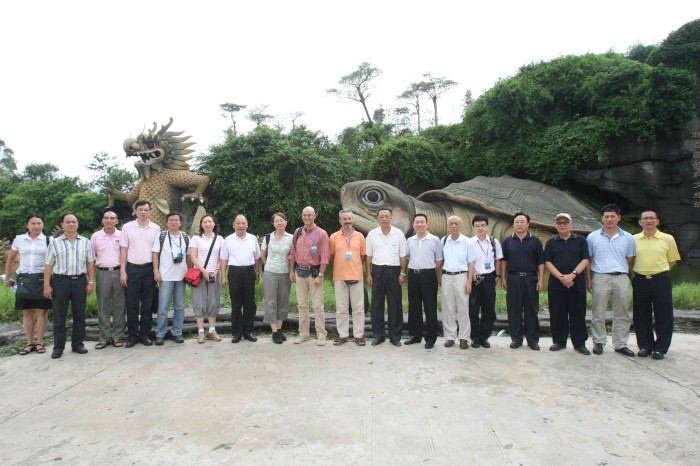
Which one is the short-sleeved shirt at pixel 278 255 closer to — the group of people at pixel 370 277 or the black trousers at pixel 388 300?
the group of people at pixel 370 277

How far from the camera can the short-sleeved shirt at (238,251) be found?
4.88 m

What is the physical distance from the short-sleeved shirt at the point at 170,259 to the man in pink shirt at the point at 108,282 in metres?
0.42

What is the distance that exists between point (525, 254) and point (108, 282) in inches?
170

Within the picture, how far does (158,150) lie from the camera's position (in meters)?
10.9

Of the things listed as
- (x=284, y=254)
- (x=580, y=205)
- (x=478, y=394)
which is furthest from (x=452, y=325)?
(x=580, y=205)

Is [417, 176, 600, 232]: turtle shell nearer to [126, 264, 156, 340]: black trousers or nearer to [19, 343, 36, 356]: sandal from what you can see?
[126, 264, 156, 340]: black trousers

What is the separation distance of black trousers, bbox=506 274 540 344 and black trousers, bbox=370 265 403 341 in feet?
3.75

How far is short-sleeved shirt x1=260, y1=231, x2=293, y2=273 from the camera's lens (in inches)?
194

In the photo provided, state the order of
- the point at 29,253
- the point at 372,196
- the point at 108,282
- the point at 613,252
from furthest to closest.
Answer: the point at 372,196, the point at 108,282, the point at 29,253, the point at 613,252

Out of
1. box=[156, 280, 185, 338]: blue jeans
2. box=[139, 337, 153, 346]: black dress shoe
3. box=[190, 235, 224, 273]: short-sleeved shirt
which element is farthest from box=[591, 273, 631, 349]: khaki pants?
box=[139, 337, 153, 346]: black dress shoe

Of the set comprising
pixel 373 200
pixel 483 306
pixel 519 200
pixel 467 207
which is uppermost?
pixel 373 200

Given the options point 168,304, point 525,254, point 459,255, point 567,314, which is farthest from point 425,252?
point 168,304

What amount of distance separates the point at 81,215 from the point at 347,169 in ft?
35.2

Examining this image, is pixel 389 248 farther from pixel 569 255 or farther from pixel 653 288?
pixel 653 288
